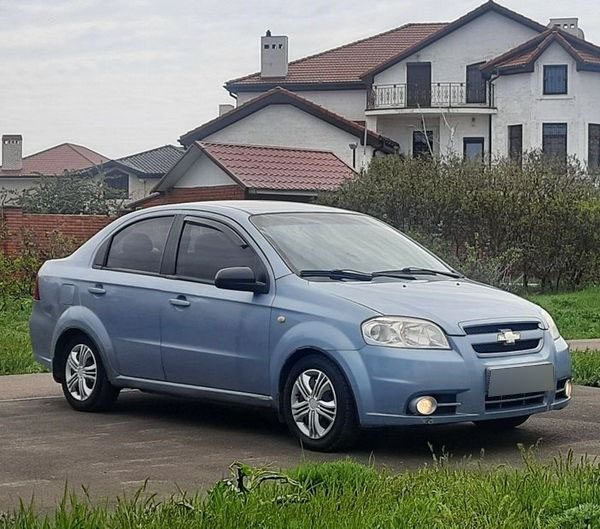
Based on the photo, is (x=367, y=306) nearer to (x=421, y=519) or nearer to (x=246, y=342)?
(x=246, y=342)

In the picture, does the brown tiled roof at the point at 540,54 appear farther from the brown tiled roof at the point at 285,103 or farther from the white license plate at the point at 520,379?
the white license plate at the point at 520,379

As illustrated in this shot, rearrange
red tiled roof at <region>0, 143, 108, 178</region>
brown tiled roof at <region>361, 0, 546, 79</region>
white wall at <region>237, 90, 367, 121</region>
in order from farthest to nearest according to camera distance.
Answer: red tiled roof at <region>0, 143, 108, 178</region> → white wall at <region>237, 90, 367, 121</region> → brown tiled roof at <region>361, 0, 546, 79</region>

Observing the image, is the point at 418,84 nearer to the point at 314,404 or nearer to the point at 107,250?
the point at 107,250

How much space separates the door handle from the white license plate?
2406mm

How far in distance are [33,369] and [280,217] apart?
4994 millimetres

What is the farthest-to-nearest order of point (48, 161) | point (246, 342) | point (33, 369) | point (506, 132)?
point (48, 161)
point (506, 132)
point (33, 369)
point (246, 342)

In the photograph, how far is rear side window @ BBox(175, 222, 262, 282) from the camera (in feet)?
30.1

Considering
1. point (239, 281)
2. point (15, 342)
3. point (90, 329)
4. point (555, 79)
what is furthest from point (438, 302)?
point (555, 79)

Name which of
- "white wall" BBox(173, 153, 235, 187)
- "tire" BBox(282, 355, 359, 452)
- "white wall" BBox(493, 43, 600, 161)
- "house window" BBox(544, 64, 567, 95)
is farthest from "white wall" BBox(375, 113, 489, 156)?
"tire" BBox(282, 355, 359, 452)

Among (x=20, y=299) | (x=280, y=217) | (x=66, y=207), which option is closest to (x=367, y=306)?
(x=280, y=217)

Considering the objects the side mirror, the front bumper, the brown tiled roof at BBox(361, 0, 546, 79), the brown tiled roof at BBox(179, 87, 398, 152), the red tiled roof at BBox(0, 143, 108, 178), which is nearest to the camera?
the front bumper

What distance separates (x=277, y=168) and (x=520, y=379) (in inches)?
1108

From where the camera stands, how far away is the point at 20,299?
75.1 ft

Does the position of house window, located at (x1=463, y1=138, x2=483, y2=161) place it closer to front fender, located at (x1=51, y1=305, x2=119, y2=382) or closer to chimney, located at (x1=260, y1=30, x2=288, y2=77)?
chimney, located at (x1=260, y1=30, x2=288, y2=77)
